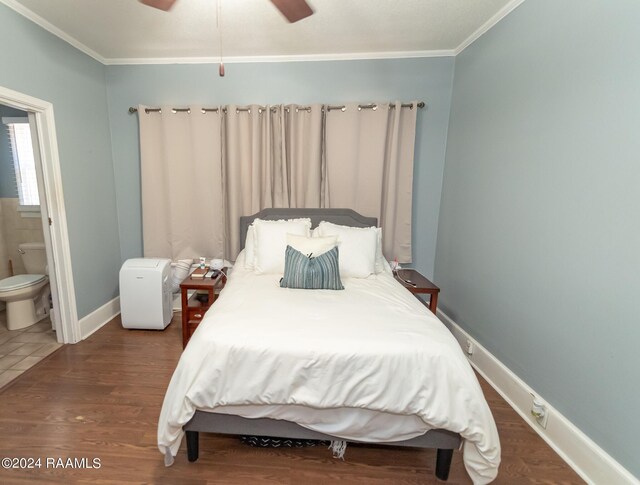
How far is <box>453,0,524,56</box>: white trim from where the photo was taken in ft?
6.51

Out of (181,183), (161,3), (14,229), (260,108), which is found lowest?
(14,229)

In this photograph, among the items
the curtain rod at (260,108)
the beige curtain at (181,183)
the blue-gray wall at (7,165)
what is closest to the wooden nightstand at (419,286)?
the curtain rod at (260,108)

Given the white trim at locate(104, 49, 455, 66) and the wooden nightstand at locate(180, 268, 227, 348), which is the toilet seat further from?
the white trim at locate(104, 49, 455, 66)

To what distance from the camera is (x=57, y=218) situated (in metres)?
2.43

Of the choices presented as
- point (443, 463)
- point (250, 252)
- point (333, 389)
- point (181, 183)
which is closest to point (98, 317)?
point (181, 183)

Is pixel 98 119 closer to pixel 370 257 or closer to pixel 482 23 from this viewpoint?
pixel 370 257

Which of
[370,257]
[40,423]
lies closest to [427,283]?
[370,257]

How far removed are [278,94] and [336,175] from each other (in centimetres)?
101

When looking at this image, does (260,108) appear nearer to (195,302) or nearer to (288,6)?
(288,6)

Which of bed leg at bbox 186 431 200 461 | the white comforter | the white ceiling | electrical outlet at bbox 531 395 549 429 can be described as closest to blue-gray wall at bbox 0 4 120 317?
the white ceiling

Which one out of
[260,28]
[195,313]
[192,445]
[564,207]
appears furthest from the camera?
[195,313]

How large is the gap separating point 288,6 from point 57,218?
97.1 inches

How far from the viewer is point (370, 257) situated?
2434mm

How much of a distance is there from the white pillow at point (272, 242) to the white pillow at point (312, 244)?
98 mm
